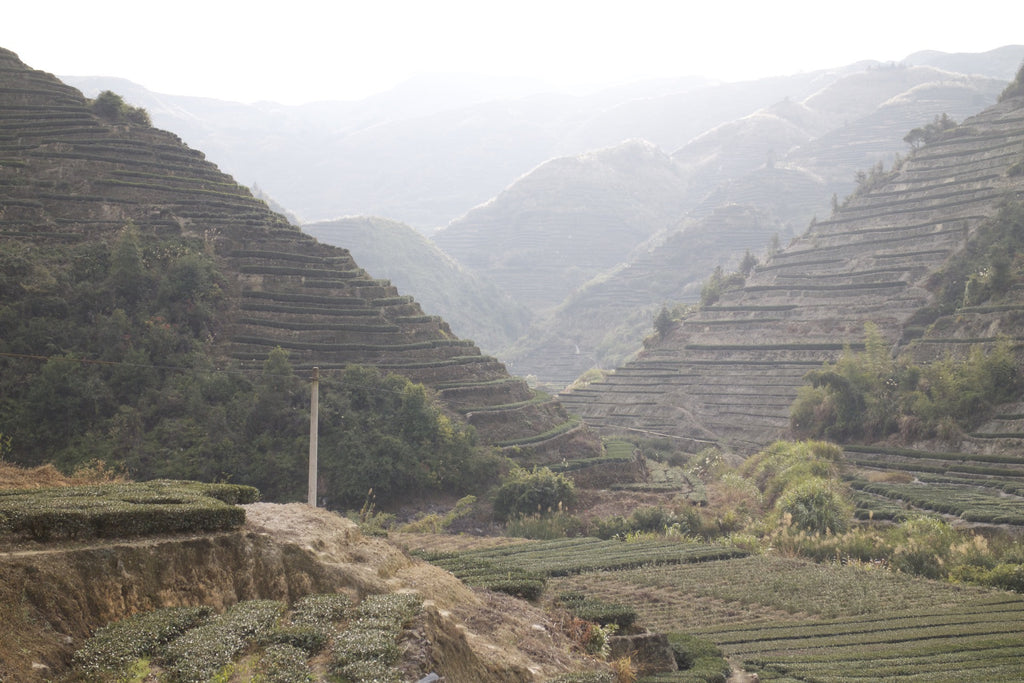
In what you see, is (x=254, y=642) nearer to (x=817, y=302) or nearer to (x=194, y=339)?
(x=194, y=339)

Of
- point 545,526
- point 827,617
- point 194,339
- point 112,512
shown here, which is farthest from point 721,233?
point 112,512

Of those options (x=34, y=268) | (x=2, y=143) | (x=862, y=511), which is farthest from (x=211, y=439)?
(x=862, y=511)

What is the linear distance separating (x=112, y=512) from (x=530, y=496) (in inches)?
1024

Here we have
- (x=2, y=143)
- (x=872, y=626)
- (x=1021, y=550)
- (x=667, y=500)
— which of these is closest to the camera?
(x=872, y=626)

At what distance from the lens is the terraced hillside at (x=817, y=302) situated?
5562 centimetres

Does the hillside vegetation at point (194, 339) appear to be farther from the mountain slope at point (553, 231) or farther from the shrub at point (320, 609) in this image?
the mountain slope at point (553, 231)

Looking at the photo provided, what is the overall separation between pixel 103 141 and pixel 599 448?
32864 millimetres

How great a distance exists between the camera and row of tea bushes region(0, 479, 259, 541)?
9.14m

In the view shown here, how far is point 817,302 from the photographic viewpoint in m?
60.5

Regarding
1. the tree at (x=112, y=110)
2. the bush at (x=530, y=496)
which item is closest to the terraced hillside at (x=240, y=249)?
the tree at (x=112, y=110)

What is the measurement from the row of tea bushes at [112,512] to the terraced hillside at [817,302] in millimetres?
44898

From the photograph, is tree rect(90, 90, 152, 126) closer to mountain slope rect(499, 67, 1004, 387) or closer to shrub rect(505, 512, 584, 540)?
shrub rect(505, 512, 584, 540)

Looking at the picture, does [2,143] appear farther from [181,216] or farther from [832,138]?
[832,138]

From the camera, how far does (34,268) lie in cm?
3503
